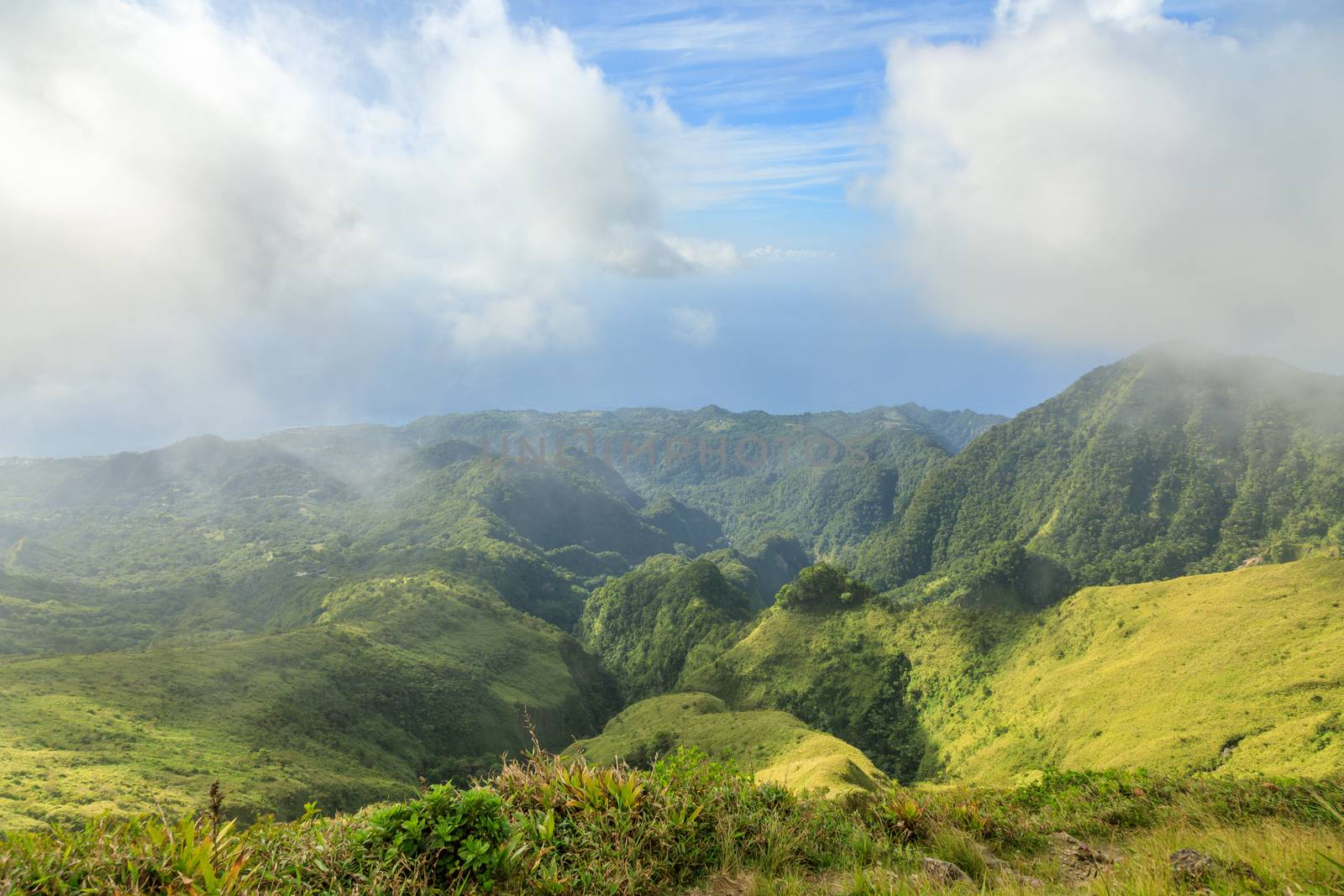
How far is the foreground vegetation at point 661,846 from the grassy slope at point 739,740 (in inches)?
992

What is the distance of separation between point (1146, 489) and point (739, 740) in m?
150

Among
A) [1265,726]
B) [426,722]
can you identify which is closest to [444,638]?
[426,722]

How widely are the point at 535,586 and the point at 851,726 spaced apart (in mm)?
118871

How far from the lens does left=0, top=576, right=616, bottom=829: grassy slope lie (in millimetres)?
40719

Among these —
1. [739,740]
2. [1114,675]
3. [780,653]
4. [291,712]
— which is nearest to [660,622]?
[780,653]

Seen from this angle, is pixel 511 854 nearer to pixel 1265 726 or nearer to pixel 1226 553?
pixel 1265 726

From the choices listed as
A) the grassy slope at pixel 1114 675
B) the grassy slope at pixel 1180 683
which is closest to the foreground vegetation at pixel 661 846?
the grassy slope at pixel 1180 683

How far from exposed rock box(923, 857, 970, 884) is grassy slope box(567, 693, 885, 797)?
26785 mm

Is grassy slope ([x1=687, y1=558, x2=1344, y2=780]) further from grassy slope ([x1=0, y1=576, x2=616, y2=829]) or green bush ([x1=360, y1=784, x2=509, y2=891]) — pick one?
green bush ([x1=360, y1=784, x2=509, y2=891])

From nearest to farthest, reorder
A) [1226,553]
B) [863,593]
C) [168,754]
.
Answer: [168,754]
[863,593]
[1226,553]

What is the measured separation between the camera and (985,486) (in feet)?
636

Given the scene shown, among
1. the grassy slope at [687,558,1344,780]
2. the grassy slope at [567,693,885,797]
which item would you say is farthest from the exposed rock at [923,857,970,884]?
the grassy slope at [687,558,1344,780]

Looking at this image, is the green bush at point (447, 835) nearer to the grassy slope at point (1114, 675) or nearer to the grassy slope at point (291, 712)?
the grassy slope at point (1114, 675)

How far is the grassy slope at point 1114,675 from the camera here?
107ft
